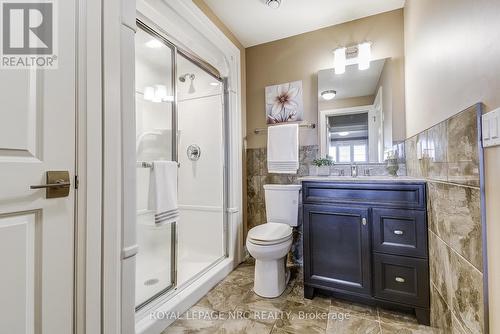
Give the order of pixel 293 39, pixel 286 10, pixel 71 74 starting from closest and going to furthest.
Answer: pixel 71 74
pixel 286 10
pixel 293 39

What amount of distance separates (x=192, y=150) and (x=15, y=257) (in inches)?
74.3

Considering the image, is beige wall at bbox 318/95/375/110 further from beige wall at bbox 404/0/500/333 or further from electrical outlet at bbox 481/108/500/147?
electrical outlet at bbox 481/108/500/147

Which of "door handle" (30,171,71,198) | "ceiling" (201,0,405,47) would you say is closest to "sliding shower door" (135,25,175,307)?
"ceiling" (201,0,405,47)

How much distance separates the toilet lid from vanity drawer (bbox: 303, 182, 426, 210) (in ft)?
1.05

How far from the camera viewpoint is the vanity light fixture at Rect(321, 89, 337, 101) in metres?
2.25

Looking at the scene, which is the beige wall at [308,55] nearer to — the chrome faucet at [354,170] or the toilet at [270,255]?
the chrome faucet at [354,170]

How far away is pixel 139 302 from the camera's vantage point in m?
1.54

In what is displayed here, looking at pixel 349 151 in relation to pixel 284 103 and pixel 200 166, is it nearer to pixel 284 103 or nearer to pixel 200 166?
pixel 284 103

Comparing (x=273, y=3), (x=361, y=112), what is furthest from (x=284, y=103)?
(x=273, y=3)

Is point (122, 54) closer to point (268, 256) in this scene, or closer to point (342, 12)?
point (268, 256)

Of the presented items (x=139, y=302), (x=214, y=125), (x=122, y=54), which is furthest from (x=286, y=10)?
(x=139, y=302)

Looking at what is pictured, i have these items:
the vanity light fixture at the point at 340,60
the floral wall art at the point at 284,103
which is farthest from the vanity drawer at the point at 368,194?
the vanity light fixture at the point at 340,60

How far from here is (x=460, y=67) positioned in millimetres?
987

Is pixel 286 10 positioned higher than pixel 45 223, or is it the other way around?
pixel 286 10
